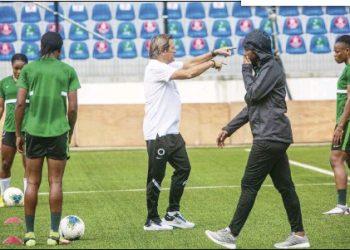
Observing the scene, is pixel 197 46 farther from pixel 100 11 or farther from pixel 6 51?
pixel 6 51

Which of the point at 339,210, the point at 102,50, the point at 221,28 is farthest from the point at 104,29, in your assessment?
the point at 339,210

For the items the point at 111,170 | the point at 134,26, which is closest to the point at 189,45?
the point at 134,26

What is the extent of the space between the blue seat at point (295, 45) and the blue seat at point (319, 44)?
→ 0.83ft

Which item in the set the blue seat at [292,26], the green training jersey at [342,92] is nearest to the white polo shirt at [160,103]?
the green training jersey at [342,92]

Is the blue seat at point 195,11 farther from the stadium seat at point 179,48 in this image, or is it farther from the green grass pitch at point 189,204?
the green grass pitch at point 189,204

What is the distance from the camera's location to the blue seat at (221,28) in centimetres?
2695

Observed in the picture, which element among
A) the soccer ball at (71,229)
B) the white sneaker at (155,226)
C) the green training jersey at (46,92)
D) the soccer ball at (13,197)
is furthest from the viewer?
the soccer ball at (13,197)

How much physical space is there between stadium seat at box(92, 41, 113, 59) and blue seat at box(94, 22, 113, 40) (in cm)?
33

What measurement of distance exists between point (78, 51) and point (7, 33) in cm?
186

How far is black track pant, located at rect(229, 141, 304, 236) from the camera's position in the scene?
376 inches

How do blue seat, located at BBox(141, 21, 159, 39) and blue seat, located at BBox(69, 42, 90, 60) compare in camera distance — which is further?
blue seat, located at BBox(141, 21, 159, 39)

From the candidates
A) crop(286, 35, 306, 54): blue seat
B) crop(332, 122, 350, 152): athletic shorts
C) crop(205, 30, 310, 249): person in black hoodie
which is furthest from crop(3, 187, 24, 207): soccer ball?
crop(286, 35, 306, 54): blue seat

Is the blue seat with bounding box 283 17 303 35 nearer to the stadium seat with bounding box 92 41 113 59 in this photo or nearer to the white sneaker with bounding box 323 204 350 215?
the stadium seat with bounding box 92 41 113 59

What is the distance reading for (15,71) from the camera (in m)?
13.5
